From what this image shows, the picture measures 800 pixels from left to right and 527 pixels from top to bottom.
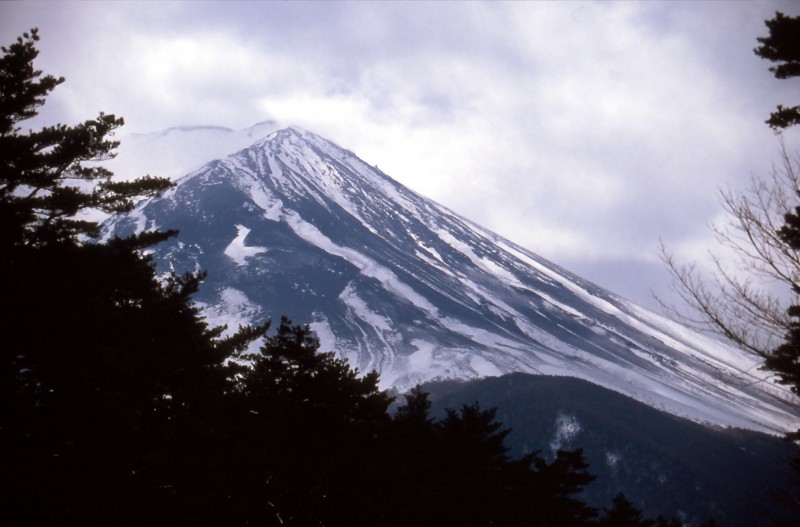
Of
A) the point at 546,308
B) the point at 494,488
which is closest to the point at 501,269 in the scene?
the point at 546,308

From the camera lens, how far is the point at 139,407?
8.73 m

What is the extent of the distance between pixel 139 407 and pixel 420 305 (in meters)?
148

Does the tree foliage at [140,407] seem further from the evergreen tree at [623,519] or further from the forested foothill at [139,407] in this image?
the evergreen tree at [623,519]

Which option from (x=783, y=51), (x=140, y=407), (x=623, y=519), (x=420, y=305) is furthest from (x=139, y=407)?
(x=420, y=305)

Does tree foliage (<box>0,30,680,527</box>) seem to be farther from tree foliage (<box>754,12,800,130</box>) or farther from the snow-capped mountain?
the snow-capped mountain

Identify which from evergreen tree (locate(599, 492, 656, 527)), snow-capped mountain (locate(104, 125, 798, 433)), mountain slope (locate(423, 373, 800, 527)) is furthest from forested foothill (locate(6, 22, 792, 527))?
snow-capped mountain (locate(104, 125, 798, 433))

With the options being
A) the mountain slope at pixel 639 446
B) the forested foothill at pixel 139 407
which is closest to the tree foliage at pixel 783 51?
the forested foothill at pixel 139 407

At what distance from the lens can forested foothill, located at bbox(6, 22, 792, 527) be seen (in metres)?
6.76

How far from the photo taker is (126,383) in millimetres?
8078

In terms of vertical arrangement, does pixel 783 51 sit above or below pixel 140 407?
above

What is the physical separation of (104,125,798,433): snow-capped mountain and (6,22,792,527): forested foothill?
10716 cm

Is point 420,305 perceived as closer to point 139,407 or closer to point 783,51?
point 139,407

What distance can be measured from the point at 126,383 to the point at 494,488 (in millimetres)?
10316

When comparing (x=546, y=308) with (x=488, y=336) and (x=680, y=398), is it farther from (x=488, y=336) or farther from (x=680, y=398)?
(x=680, y=398)
